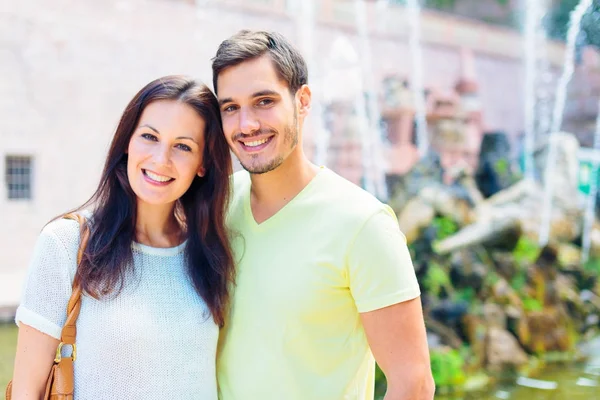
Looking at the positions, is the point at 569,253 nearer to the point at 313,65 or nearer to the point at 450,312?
the point at 450,312

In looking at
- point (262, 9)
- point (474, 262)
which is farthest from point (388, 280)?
point (262, 9)

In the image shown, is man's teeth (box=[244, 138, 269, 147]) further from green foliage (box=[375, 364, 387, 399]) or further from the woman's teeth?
green foliage (box=[375, 364, 387, 399])

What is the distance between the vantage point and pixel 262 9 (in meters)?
12.7

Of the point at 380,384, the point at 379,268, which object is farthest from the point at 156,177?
the point at 380,384

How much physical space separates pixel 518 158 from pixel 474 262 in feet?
31.2

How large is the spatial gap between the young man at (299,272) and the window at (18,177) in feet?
30.1

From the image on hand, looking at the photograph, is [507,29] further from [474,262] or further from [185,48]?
[474,262]

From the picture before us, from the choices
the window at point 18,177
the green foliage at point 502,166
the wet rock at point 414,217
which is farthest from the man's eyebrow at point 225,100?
the green foliage at point 502,166

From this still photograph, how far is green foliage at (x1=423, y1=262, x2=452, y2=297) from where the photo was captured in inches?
261

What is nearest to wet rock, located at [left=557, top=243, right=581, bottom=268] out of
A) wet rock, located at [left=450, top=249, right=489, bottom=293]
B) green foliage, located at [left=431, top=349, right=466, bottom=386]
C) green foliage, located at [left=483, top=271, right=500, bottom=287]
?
green foliage, located at [left=483, top=271, right=500, bottom=287]

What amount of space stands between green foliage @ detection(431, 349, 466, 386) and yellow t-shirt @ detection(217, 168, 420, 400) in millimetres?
3815

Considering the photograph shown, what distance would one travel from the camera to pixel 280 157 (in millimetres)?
1980

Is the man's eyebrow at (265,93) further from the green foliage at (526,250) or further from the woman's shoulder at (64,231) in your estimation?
the green foliage at (526,250)

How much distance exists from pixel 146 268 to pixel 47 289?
28cm
